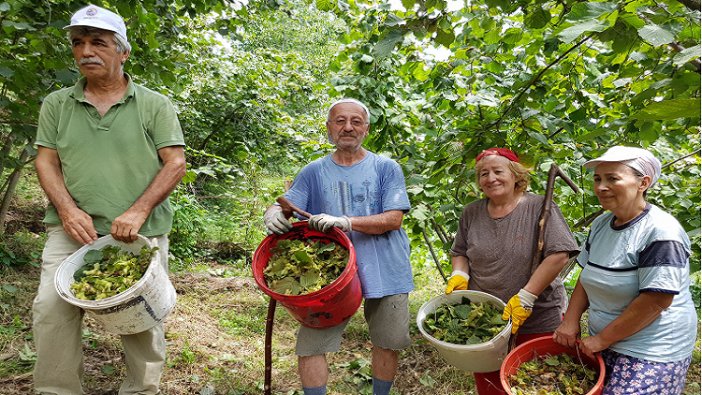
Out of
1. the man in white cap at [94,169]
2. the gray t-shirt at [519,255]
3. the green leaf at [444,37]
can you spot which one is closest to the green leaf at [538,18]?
the green leaf at [444,37]

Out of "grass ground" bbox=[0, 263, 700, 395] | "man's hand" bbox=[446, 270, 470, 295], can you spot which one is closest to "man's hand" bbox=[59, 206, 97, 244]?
"grass ground" bbox=[0, 263, 700, 395]

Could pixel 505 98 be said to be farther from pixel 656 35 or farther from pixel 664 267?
pixel 656 35

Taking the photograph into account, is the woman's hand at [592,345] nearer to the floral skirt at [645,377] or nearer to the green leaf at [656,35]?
the floral skirt at [645,377]

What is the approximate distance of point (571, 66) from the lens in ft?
10.4

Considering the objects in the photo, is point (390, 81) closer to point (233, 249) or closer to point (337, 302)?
point (337, 302)

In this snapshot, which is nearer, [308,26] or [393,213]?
[393,213]

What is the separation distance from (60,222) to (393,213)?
1581mm

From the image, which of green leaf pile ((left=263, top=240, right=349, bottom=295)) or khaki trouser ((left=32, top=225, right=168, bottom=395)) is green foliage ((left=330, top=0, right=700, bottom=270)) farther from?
khaki trouser ((left=32, top=225, right=168, bottom=395))

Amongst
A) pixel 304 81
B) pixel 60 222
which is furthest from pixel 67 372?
pixel 304 81

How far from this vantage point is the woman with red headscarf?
7.50 feet

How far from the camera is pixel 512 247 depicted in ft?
7.78

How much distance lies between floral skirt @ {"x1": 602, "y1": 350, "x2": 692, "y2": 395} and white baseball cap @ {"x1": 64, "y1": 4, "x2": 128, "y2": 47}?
8.28 ft

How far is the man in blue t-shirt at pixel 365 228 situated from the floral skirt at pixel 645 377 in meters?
1.05

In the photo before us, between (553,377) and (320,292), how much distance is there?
3.32ft
